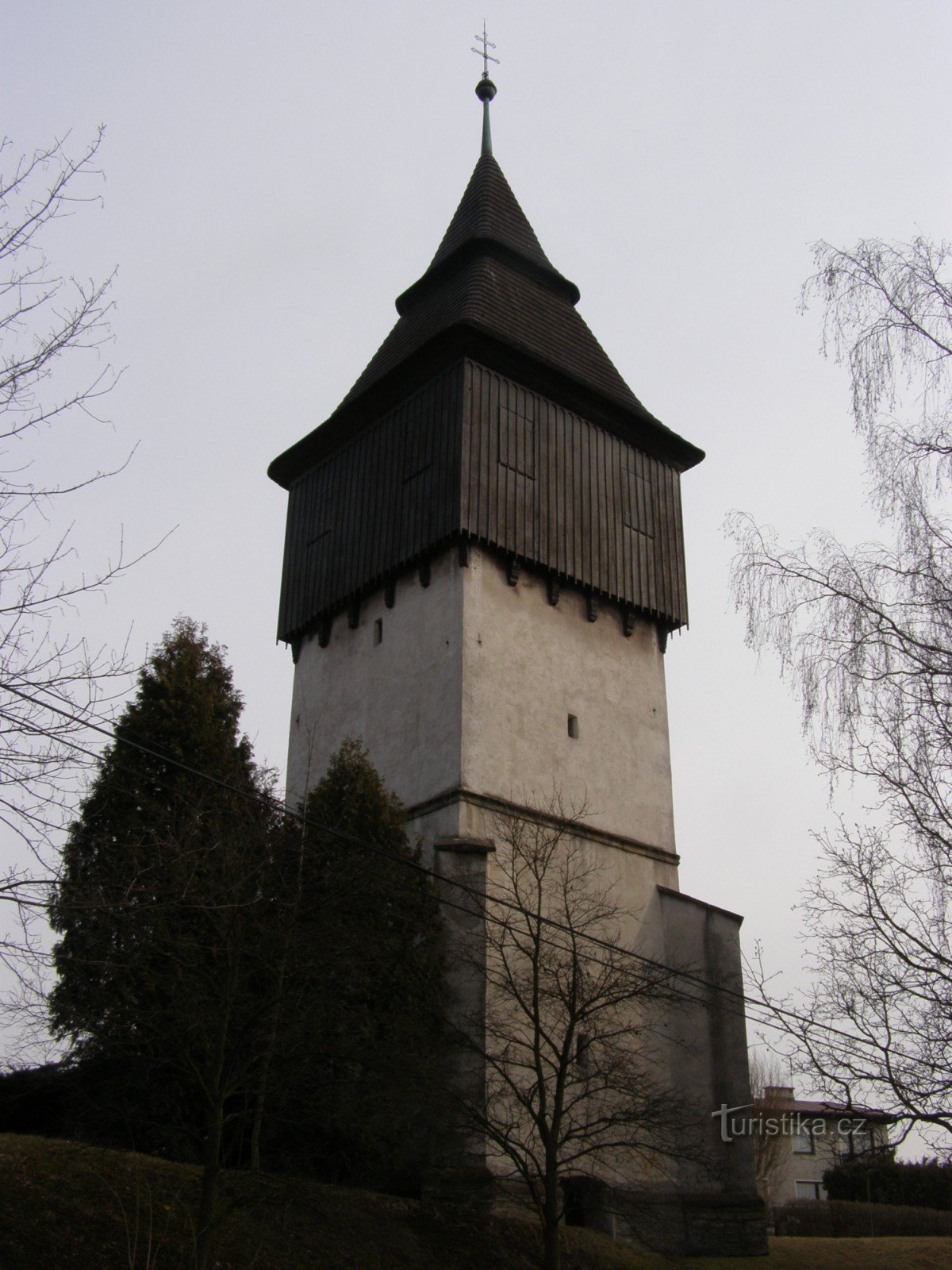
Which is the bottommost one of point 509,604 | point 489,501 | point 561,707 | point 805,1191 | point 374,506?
point 805,1191

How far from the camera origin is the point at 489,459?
22.2 metres

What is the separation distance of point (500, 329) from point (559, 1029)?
1267cm

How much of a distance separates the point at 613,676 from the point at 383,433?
21.2 ft

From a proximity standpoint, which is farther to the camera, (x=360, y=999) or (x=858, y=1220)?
(x=858, y=1220)

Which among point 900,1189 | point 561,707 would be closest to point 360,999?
point 561,707

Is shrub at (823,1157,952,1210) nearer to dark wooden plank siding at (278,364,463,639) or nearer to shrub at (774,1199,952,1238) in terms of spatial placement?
shrub at (774,1199,952,1238)

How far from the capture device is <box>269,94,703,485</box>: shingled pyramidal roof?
2356 centimetres

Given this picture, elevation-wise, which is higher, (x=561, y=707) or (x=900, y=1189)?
(x=561, y=707)

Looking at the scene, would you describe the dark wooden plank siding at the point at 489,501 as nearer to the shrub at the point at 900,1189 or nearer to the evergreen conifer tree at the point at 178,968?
the evergreen conifer tree at the point at 178,968

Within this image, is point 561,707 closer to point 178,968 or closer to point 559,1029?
point 559,1029

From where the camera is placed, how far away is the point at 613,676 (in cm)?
2283

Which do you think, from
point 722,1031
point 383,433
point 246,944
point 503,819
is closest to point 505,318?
point 383,433

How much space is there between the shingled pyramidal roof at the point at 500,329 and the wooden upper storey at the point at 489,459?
1.6 inches

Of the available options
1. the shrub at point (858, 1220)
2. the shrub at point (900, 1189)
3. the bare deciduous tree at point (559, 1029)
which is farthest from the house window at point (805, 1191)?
the bare deciduous tree at point (559, 1029)
